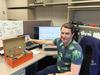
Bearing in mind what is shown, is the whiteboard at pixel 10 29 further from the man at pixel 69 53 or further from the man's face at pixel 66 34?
the man's face at pixel 66 34

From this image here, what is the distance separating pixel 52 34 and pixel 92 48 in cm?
103

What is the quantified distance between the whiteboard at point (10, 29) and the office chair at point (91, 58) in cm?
127

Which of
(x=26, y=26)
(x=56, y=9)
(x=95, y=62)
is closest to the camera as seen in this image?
(x=95, y=62)

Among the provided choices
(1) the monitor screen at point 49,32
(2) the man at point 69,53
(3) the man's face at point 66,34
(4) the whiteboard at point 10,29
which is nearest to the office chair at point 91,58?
(2) the man at point 69,53

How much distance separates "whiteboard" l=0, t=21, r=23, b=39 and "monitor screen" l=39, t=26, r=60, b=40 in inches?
14.1

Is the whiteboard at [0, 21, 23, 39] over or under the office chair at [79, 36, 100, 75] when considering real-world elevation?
over

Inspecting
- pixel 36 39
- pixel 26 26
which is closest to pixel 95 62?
pixel 36 39

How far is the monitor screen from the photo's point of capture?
238cm

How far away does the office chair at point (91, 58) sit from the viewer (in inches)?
56.1

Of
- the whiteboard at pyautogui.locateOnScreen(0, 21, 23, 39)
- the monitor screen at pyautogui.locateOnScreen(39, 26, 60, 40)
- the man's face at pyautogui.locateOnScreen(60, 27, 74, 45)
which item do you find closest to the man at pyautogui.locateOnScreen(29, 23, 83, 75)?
the man's face at pyautogui.locateOnScreen(60, 27, 74, 45)

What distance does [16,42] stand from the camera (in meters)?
1.86

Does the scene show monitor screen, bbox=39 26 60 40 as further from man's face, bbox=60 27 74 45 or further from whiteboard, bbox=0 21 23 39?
man's face, bbox=60 27 74 45

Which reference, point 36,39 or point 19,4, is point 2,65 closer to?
point 36,39

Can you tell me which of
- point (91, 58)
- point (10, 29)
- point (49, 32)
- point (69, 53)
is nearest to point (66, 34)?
point (69, 53)
